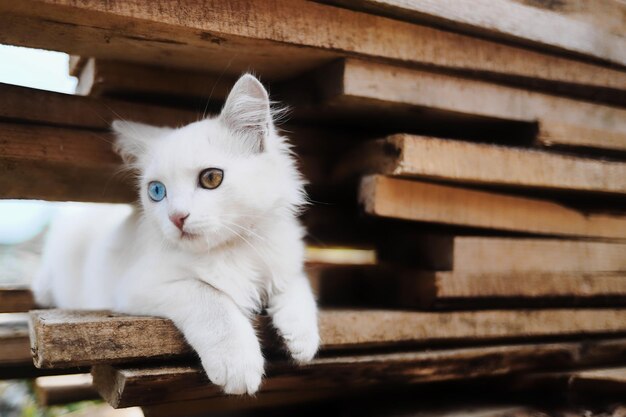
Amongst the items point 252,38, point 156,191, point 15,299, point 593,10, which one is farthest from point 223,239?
point 593,10

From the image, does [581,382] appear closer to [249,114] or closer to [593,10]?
[593,10]

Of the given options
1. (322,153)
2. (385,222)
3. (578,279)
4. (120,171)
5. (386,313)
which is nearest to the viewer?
(386,313)

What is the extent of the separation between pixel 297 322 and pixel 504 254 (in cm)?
75

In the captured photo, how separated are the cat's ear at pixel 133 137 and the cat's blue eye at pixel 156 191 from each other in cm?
14

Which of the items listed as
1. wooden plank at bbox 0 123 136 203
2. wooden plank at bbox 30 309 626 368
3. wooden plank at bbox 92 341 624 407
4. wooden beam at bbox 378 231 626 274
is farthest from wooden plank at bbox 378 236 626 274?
wooden plank at bbox 0 123 136 203

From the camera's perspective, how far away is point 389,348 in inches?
69.0

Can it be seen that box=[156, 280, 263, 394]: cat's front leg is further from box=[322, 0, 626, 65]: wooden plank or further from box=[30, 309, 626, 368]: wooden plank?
box=[322, 0, 626, 65]: wooden plank

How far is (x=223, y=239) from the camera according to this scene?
4.95ft

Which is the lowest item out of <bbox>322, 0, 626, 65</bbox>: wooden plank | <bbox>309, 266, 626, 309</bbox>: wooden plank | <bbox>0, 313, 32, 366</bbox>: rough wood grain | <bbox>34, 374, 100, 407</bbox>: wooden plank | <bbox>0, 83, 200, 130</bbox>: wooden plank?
<bbox>34, 374, 100, 407</bbox>: wooden plank

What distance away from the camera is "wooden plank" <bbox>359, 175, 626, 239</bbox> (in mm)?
1697

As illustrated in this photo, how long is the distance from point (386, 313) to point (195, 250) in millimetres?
561

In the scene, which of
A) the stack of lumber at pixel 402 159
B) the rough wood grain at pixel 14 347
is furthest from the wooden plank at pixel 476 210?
the rough wood grain at pixel 14 347

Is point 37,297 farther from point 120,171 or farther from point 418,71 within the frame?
point 418,71

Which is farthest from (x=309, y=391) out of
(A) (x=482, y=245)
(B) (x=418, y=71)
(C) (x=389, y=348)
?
(B) (x=418, y=71)
